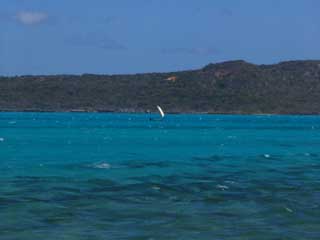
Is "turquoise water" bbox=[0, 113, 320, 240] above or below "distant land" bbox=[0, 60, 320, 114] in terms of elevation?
below

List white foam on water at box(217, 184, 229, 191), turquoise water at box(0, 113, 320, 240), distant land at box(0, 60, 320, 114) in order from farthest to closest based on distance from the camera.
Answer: distant land at box(0, 60, 320, 114) < white foam on water at box(217, 184, 229, 191) < turquoise water at box(0, 113, 320, 240)

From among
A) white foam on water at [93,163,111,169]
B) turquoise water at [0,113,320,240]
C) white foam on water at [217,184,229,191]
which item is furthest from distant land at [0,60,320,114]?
white foam on water at [217,184,229,191]

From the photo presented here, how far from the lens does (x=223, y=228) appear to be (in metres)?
20.1

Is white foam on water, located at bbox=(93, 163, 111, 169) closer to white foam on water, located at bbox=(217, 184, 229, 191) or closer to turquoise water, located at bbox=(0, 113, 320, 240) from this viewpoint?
turquoise water, located at bbox=(0, 113, 320, 240)

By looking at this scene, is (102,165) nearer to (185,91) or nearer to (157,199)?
(157,199)

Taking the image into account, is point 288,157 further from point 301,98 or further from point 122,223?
point 301,98

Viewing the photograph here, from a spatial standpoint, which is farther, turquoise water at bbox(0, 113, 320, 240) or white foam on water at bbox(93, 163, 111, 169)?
white foam on water at bbox(93, 163, 111, 169)

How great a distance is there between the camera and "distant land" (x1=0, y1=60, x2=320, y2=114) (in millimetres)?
179125

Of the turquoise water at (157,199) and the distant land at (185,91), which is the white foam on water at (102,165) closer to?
the turquoise water at (157,199)

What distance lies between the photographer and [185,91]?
184 metres

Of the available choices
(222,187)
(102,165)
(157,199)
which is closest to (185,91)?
(102,165)

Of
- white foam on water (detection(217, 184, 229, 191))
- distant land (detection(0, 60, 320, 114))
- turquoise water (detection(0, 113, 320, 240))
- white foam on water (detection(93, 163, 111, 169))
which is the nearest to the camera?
turquoise water (detection(0, 113, 320, 240))

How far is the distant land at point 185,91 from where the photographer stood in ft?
588

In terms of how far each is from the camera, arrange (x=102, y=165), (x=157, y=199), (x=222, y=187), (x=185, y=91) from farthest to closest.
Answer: (x=185, y=91), (x=102, y=165), (x=222, y=187), (x=157, y=199)
